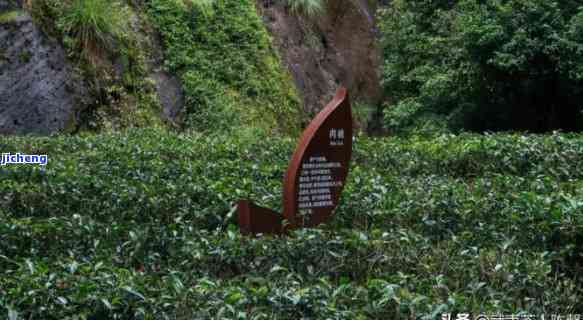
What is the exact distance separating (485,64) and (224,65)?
13.1 ft

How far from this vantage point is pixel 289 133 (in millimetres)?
13844

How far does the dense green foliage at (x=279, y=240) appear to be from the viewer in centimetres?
333

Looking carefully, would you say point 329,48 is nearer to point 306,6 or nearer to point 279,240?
point 306,6

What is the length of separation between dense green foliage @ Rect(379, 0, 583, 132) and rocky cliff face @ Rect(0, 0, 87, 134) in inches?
225

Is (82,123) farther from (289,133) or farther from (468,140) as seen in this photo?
(468,140)

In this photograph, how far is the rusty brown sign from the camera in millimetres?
5094

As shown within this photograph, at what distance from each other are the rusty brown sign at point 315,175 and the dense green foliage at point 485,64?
6759mm

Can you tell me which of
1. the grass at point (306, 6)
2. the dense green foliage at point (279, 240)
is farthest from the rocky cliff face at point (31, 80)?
the grass at point (306, 6)

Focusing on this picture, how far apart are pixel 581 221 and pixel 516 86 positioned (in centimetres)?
858

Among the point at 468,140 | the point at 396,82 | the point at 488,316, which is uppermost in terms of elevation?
the point at 396,82

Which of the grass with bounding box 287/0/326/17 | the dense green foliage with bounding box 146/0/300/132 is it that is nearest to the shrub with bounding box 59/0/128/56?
the dense green foliage with bounding box 146/0/300/132

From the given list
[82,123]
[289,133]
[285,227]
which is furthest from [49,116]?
[285,227]

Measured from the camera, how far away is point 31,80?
1018 cm

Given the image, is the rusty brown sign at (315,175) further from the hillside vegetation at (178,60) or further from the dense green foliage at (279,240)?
the hillside vegetation at (178,60)
